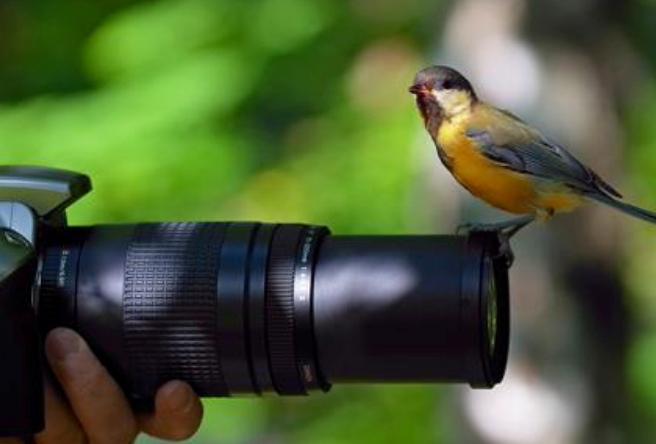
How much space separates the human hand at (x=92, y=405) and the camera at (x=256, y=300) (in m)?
0.02

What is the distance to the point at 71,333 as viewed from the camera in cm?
304

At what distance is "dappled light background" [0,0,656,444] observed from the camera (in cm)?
478

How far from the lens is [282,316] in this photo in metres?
3.06

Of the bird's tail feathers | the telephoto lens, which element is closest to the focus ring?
the telephoto lens

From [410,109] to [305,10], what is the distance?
481mm

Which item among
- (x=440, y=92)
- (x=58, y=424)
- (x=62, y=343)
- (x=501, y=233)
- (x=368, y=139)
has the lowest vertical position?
(x=368, y=139)

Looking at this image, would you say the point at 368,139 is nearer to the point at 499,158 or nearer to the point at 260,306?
the point at 499,158

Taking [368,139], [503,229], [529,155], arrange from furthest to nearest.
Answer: [368,139] → [529,155] → [503,229]

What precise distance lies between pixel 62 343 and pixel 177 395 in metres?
0.18

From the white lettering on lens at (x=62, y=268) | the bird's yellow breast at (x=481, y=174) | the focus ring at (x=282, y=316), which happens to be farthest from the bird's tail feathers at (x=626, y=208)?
the white lettering on lens at (x=62, y=268)

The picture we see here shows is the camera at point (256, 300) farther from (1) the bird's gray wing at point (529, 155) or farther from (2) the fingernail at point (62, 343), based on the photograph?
(1) the bird's gray wing at point (529, 155)

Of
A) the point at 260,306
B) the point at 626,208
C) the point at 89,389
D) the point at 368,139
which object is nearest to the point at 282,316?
the point at 260,306

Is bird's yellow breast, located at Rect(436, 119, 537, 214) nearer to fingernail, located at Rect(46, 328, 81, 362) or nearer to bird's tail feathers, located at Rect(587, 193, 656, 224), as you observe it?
bird's tail feathers, located at Rect(587, 193, 656, 224)

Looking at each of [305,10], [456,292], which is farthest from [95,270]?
[305,10]
